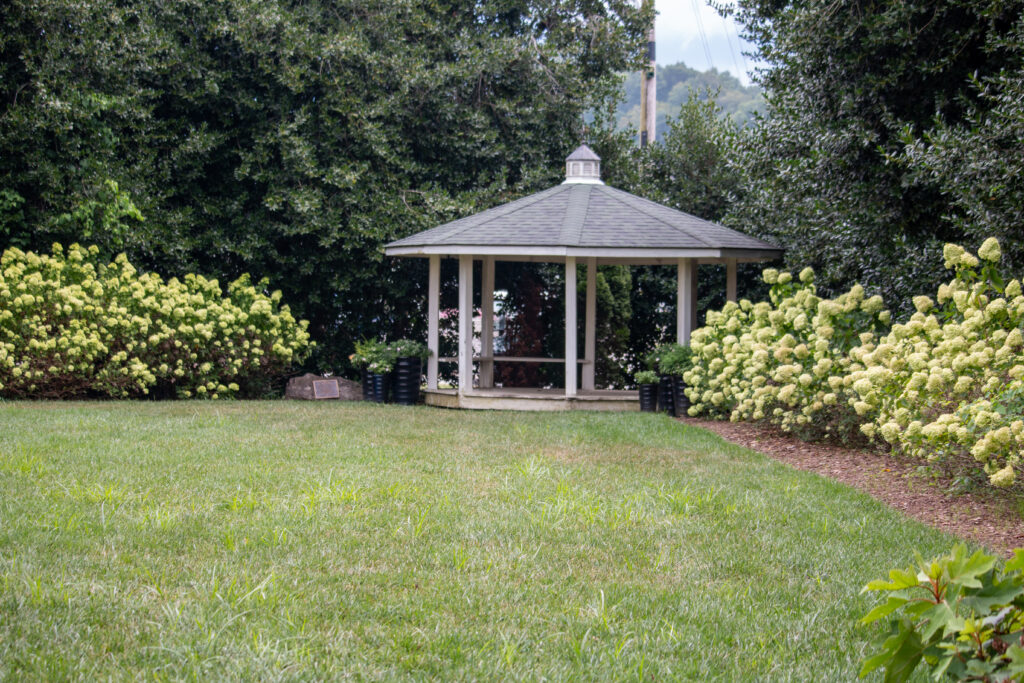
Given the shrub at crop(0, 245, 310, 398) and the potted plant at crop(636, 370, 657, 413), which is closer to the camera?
the shrub at crop(0, 245, 310, 398)

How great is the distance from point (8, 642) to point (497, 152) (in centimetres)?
1329

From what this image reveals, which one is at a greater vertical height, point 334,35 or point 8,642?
point 334,35

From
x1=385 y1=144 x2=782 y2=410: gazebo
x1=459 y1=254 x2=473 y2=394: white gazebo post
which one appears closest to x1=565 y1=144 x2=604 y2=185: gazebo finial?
x1=385 y1=144 x2=782 y2=410: gazebo

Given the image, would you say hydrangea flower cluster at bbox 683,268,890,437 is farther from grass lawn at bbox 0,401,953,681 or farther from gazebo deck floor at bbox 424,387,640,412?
gazebo deck floor at bbox 424,387,640,412

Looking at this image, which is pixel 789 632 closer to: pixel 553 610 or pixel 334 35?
pixel 553 610

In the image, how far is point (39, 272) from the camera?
11.8 metres

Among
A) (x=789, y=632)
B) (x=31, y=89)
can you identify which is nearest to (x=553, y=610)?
(x=789, y=632)

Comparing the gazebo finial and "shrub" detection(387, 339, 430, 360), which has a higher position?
the gazebo finial

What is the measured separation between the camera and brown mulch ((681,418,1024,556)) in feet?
17.8

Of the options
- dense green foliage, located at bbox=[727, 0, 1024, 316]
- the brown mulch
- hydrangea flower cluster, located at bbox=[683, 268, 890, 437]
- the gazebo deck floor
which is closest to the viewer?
the brown mulch

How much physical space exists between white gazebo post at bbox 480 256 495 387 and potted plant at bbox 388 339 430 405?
137cm

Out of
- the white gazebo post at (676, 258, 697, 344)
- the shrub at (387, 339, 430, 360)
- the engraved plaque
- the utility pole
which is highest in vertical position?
the utility pole

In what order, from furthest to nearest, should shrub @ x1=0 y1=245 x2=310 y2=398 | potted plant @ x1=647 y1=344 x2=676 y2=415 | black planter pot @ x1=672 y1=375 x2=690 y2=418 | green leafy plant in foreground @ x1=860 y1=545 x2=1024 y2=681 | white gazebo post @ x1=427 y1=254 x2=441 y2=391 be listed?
1. white gazebo post @ x1=427 y1=254 x2=441 y2=391
2. potted plant @ x1=647 y1=344 x2=676 y2=415
3. black planter pot @ x1=672 y1=375 x2=690 y2=418
4. shrub @ x1=0 y1=245 x2=310 y2=398
5. green leafy plant in foreground @ x1=860 y1=545 x2=1024 y2=681

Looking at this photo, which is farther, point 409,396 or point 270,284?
point 270,284
